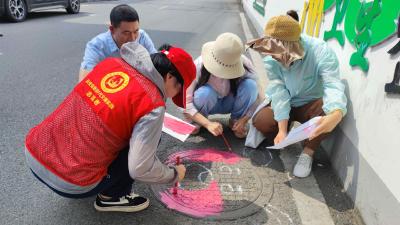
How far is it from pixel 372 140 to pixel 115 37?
191cm

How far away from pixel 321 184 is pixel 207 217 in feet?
2.82

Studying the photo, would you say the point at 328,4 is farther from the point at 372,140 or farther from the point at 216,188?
the point at 216,188

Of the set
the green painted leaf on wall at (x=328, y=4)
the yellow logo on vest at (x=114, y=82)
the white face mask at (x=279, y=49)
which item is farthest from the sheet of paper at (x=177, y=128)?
the green painted leaf on wall at (x=328, y=4)

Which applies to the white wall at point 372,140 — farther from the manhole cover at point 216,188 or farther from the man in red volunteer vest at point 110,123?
the man in red volunteer vest at point 110,123

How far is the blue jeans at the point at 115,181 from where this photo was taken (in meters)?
1.85

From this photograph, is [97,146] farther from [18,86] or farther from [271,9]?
[271,9]

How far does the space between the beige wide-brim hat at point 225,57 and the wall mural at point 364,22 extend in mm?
735

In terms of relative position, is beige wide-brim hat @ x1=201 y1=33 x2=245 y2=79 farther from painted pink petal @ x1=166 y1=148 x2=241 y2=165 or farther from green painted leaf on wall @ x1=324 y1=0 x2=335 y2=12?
green painted leaf on wall @ x1=324 y1=0 x2=335 y2=12

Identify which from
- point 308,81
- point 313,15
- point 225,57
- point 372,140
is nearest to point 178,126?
point 225,57

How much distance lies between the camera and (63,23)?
911 centimetres

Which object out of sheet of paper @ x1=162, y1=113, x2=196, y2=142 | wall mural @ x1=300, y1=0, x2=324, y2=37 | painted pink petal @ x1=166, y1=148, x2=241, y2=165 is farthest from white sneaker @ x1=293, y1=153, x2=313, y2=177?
wall mural @ x1=300, y1=0, x2=324, y2=37

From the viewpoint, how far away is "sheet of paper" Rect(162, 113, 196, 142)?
2.82 m

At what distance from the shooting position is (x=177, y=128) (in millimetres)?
2945

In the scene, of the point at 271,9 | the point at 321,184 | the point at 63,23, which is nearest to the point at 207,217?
the point at 321,184
